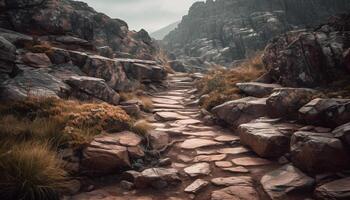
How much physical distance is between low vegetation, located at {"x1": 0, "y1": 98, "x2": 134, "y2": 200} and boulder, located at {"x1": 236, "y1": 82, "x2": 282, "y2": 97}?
13.0 feet

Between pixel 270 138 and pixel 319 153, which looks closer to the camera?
pixel 319 153

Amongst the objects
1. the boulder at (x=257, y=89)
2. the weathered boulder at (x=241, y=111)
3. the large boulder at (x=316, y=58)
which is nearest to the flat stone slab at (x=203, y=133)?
the weathered boulder at (x=241, y=111)

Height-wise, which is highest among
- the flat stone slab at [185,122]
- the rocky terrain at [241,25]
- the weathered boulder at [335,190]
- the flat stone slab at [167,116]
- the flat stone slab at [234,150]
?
the rocky terrain at [241,25]

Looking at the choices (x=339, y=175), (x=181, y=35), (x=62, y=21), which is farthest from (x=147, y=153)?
(x=181, y=35)

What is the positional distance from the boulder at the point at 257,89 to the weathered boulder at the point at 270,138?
7.59 feet

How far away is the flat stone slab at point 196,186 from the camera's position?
4.01 m

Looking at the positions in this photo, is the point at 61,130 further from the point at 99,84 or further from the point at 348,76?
the point at 348,76

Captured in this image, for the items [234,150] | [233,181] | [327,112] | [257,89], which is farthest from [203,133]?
[327,112]

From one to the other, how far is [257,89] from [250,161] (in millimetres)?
3566

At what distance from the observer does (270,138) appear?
4836 mm

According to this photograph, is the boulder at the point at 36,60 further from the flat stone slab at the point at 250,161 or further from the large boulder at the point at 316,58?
the large boulder at the point at 316,58

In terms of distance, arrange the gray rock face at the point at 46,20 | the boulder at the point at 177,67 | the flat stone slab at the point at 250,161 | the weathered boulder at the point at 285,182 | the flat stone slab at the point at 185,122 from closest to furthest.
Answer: the weathered boulder at the point at 285,182 < the flat stone slab at the point at 250,161 < the flat stone slab at the point at 185,122 < the gray rock face at the point at 46,20 < the boulder at the point at 177,67

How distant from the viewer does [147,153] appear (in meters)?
5.31

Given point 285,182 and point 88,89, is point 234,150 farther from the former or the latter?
point 88,89
